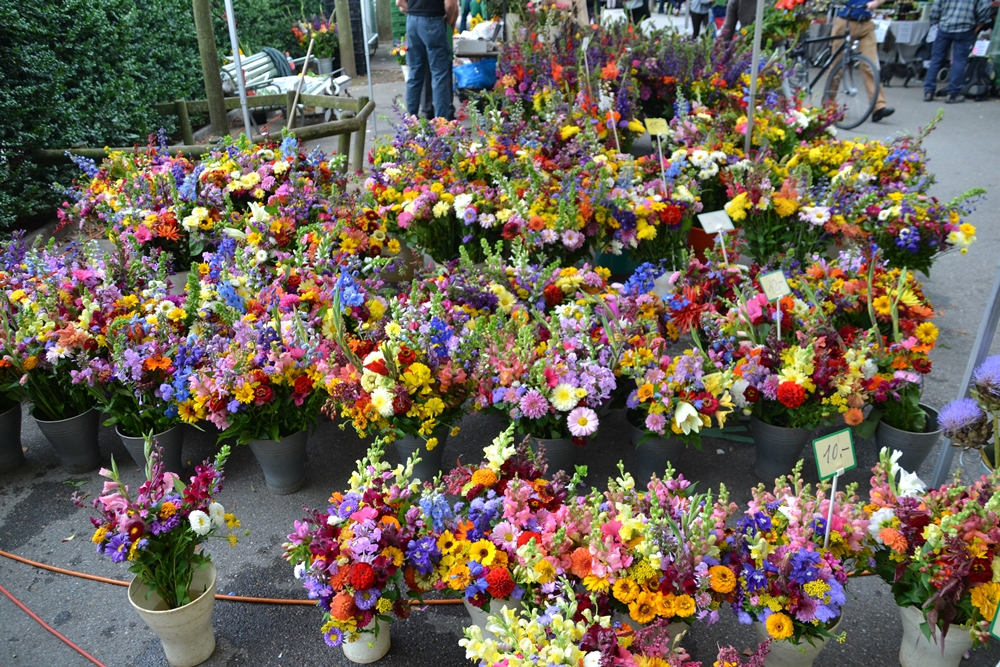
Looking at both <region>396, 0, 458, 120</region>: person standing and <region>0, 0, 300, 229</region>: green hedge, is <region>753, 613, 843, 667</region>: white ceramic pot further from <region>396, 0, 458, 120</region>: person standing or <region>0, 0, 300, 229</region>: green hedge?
<region>396, 0, 458, 120</region>: person standing

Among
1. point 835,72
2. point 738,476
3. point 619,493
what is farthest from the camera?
point 835,72

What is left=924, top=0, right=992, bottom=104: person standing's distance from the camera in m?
7.59

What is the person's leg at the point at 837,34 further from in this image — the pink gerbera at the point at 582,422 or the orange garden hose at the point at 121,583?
the orange garden hose at the point at 121,583

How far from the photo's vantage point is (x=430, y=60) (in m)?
5.95

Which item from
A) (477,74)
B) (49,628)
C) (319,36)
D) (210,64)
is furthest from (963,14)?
(49,628)

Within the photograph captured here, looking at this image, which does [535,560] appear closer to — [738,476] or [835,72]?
[738,476]

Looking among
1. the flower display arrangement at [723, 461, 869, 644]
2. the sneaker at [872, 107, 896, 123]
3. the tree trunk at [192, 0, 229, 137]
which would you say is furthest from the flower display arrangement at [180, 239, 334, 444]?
the sneaker at [872, 107, 896, 123]

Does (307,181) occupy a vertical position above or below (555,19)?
below

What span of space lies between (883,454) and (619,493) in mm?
689

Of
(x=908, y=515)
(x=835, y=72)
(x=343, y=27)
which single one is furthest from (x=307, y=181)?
(x=343, y=27)

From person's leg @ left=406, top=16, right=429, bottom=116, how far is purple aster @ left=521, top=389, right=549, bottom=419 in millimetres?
4279

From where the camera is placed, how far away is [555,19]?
544cm

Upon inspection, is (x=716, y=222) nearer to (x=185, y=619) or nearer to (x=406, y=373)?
(x=406, y=373)

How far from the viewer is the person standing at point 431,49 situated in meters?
5.73
